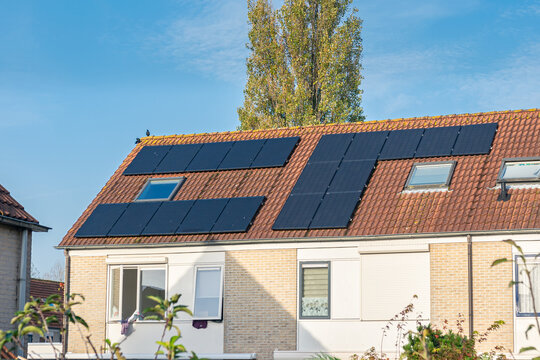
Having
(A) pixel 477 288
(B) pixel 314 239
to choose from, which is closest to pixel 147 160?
(B) pixel 314 239

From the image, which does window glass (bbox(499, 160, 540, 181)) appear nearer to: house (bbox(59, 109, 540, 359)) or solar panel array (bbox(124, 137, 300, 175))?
house (bbox(59, 109, 540, 359))

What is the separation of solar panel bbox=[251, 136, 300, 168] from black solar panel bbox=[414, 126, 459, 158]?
14.3ft

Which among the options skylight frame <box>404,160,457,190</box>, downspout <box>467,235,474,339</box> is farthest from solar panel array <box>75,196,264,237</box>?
downspout <box>467,235,474,339</box>

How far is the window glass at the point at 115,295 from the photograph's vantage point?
87.1ft

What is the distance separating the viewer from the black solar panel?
26016 millimetres

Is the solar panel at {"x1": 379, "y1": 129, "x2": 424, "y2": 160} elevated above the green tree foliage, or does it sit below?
below

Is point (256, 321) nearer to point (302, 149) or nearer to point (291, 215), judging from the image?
point (291, 215)

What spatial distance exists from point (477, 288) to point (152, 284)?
9557 millimetres

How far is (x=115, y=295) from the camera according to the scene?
87.6ft

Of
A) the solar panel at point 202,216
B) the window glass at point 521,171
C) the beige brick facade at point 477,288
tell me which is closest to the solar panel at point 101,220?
the solar panel at point 202,216

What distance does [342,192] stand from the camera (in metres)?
25.5

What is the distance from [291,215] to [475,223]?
17.2ft

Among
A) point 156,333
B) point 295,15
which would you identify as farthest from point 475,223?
point 295,15

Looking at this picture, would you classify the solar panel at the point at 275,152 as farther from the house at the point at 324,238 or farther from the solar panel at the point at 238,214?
the solar panel at the point at 238,214
